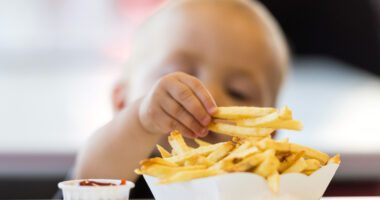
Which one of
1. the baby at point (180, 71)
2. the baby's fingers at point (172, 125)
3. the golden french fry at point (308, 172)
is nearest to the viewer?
the golden french fry at point (308, 172)

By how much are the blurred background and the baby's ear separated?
0.54 meters

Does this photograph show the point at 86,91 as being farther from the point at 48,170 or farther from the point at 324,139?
the point at 324,139

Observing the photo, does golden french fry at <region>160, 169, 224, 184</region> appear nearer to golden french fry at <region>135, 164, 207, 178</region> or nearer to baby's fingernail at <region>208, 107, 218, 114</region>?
golden french fry at <region>135, 164, 207, 178</region>

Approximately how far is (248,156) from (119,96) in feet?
4.92

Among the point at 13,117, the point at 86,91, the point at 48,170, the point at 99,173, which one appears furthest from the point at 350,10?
the point at 99,173

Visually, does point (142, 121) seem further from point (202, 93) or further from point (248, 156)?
point (248, 156)

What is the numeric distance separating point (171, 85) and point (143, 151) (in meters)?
0.46

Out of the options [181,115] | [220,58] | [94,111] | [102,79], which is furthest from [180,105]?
[102,79]

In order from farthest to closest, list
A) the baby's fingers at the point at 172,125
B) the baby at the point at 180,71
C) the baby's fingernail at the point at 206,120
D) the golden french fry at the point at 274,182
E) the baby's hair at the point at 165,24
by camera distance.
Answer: the baby's hair at the point at 165,24, the baby at the point at 180,71, the baby's fingers at the point at 172,125, the baby's fingernail at the point at 206,120, the golden french fry at the point at 274,182

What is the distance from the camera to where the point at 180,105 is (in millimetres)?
1540

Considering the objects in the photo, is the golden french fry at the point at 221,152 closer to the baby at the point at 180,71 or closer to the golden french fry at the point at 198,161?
the golden french fry at the point at 198,161

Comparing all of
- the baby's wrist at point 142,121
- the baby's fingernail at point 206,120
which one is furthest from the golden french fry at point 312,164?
the baby's wrist at point 142,121

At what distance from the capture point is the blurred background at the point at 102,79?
3152mm

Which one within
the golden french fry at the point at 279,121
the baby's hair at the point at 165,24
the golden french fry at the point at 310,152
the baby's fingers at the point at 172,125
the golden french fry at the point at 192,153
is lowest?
the golden french fry at the point at 310,152
